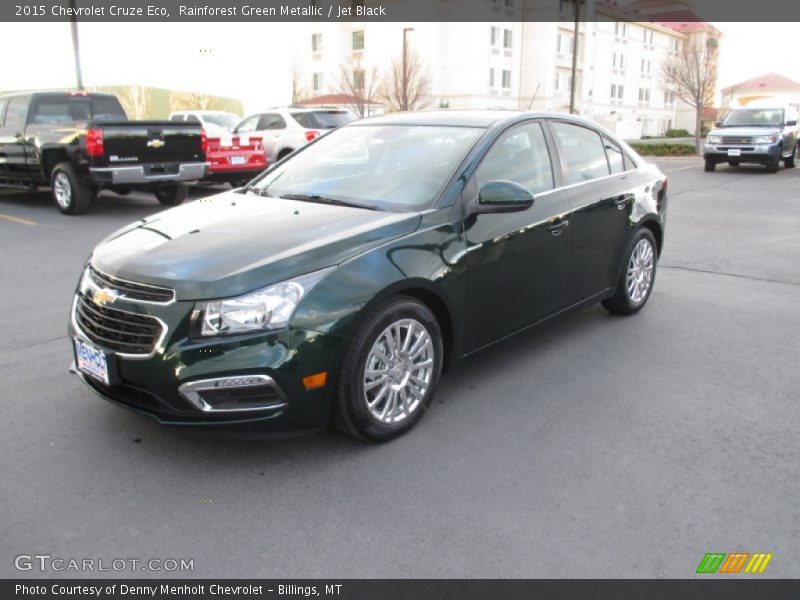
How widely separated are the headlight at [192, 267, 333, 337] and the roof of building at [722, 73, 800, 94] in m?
97.5

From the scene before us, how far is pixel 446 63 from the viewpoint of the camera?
52.6 m

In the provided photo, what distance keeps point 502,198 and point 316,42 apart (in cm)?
5750

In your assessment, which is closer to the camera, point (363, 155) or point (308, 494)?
point (308, 494)

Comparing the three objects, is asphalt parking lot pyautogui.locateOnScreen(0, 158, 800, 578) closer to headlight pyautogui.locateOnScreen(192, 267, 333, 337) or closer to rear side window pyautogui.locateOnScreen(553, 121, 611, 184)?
headlight pyautogui.locateOnScreen(192, 267, 333, 337)

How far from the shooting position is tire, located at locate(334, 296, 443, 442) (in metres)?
3.36

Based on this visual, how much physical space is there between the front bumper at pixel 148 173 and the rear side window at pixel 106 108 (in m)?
1.79

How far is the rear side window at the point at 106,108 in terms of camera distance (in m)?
11.9

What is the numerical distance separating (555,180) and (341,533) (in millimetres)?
2871

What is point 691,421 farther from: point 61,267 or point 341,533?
point 61,267

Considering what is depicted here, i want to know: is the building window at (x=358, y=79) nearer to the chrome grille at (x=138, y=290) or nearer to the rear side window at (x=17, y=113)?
the rear side window at (x=17, y=113)

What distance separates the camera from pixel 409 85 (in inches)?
1786

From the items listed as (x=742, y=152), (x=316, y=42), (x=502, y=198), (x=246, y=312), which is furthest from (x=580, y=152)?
(x=316, y=42)

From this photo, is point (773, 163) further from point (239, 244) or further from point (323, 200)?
point (239, 244)
